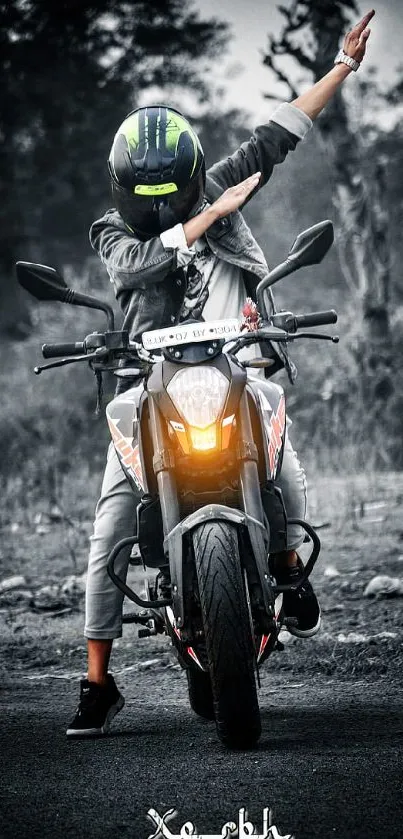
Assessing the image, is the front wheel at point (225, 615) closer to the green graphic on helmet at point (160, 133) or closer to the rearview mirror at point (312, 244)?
the rearview mirror at point (312, 244)

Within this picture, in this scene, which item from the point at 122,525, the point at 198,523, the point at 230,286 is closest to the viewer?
the point at 198,523

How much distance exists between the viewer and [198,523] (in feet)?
12.1

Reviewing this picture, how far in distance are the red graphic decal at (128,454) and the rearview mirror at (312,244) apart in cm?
80

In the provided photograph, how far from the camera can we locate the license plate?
3891 millimetres

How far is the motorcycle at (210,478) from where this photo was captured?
3625 millimetres

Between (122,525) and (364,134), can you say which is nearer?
(122,525)

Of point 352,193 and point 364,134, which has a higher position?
point 364,134

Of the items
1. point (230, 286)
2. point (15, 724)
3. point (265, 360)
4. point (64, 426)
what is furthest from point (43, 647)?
point (64, 426)

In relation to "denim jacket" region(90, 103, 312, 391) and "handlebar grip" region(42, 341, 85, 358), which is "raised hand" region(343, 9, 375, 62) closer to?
"denim jacket" region(90, 103, 312, 391)

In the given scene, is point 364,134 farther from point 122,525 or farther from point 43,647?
point 122,525

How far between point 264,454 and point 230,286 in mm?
1040

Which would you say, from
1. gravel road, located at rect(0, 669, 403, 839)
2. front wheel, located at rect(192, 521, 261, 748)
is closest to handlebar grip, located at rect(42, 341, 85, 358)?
front wheel, located at rect(192, 521, 261, 748)

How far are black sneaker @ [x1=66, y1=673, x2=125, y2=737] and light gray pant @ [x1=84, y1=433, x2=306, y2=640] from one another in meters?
0.18

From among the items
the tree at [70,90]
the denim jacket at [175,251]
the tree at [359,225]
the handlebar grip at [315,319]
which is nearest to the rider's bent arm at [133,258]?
the denim jacket at [175,251]
